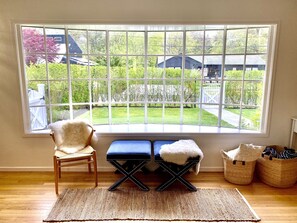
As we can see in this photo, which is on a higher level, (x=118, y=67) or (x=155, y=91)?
(x=118, y=67)

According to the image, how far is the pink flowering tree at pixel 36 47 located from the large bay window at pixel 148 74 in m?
0.01

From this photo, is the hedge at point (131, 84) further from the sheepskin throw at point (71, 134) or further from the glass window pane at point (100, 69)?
the sheepskin throw at point (71, 134)

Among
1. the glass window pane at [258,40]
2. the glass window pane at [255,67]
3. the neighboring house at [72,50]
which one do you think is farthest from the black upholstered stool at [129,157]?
the glass window pane at [258,40]

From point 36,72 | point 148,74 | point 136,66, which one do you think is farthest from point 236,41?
point 36,72

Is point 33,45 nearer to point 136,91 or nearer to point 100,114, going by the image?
point 100,114

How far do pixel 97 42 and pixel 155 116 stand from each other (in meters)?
1.32

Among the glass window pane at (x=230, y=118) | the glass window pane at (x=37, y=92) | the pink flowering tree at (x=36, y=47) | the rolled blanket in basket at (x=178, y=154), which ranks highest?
the pink flowering tree at (x=36, y=47)

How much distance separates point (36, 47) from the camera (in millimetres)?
2971

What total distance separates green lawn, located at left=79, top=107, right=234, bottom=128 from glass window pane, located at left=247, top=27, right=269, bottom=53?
1047 mm

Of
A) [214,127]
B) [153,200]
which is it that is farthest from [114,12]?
[153,200]

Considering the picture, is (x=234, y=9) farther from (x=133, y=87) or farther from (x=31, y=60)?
(x=31, y=60)

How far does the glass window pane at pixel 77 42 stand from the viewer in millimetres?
3021

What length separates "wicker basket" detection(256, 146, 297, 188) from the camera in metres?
2.65

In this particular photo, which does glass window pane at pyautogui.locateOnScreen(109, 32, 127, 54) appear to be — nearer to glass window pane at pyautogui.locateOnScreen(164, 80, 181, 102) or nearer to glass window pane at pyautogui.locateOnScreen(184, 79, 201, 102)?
glass window pane at pyautogui.locateOnScreen(164, 80, 181, 102)
